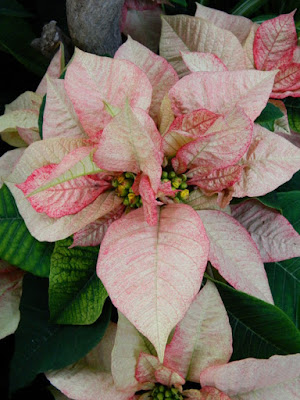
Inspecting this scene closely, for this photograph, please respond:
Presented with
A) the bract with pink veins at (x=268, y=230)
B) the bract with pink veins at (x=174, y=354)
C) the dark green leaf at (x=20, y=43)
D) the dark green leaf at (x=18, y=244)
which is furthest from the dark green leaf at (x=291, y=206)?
the dark green leaf at (x=20, y=43)

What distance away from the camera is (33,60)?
659 millimetres

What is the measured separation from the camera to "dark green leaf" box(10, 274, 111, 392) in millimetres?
461

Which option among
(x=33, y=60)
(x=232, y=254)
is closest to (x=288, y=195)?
(x=232, y=254)

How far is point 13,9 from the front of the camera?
0.66m

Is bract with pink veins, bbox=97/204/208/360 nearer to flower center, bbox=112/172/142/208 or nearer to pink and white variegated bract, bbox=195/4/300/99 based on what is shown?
flower center, bbox=112/172/142/208

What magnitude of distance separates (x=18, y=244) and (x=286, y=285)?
30 cm

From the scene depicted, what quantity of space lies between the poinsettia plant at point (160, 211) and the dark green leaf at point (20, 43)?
0.19 m

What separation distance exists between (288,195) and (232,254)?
0.15 m

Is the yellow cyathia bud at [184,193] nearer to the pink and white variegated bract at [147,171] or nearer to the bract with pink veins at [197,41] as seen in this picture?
the pink and white variegated bract at [147,171]

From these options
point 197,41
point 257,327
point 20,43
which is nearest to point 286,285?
point 257,327

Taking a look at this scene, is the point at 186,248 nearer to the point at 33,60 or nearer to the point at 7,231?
the point at 7,231

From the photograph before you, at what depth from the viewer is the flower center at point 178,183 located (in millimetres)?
421

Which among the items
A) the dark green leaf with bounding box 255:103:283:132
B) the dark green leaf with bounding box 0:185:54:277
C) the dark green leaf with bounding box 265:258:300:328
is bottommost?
the dark green leaf with bounding box 265:258:300:328

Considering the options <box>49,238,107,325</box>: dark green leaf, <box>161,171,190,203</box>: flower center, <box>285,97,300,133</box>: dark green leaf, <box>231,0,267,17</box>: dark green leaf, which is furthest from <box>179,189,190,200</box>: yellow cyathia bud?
<box>231,0,267,17</box>: dark green leaf
